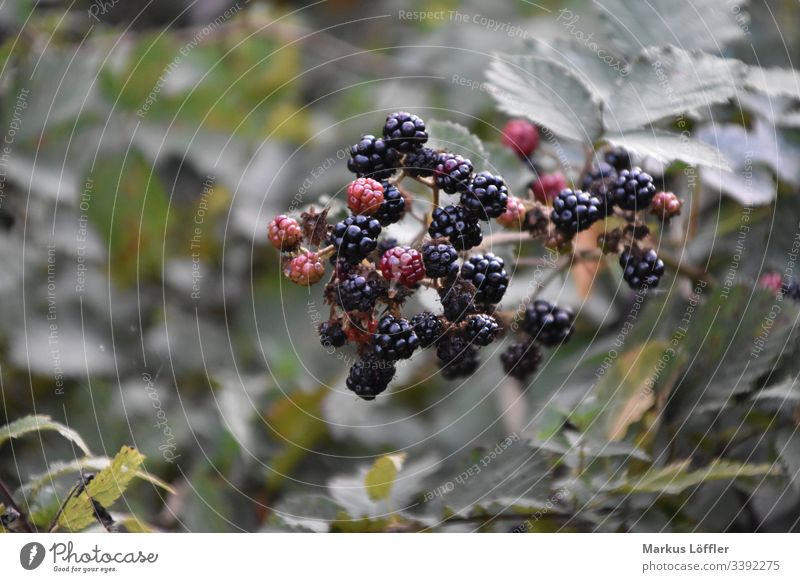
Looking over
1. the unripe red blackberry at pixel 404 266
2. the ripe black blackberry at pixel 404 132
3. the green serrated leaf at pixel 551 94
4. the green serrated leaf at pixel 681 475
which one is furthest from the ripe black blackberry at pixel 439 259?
the green serrated leaf at pixel 681 475

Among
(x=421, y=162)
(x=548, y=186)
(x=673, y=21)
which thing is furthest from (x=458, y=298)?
(x=673, y=21)

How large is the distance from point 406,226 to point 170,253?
661 millimetres

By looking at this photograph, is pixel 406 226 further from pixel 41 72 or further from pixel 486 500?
pixel 41 72

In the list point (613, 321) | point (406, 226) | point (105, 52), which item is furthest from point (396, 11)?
point (406, 226)

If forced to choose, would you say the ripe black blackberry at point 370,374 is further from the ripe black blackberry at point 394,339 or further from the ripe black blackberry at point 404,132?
the ripe black blackberry at point 404,132

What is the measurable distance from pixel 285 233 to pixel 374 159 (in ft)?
0.37

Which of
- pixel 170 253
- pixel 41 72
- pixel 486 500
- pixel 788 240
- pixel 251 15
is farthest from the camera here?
pixel 251 15

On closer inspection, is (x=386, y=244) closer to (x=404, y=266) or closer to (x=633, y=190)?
(x=404, y=266)

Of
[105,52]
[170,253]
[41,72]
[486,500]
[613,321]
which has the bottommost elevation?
[486,500]

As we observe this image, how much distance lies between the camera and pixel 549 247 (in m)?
0.86

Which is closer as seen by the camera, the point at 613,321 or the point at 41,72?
the point at 613,321

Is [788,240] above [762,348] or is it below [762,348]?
above

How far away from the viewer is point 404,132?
31.4 inches
